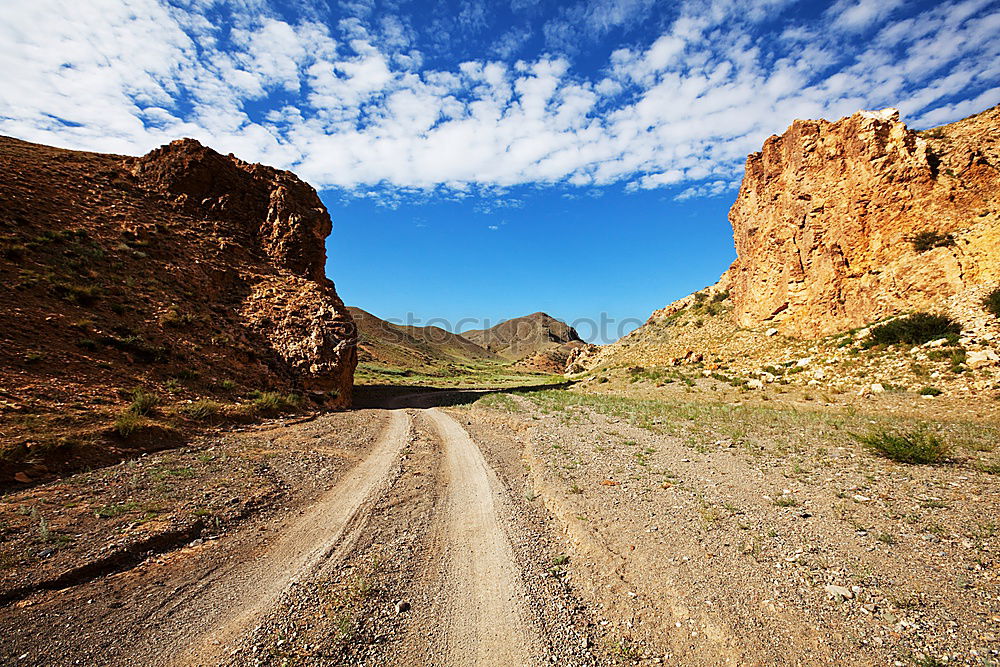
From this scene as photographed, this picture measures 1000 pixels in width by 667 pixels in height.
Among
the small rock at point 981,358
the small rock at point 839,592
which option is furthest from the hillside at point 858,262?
the small rock at point 839,592

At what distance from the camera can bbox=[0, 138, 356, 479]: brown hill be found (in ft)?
37.5

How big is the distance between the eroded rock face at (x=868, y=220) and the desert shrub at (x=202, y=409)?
35931 millimetres

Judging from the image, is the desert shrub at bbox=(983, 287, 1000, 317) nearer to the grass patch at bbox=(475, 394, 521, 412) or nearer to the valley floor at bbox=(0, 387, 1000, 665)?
the valley floor at bbox=(0, 387, 1000, 665)

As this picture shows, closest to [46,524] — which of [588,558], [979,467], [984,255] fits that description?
[588,558]

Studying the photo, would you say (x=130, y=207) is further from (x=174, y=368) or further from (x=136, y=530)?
(x=136, y=530)

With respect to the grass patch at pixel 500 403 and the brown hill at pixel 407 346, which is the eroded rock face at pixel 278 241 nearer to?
the grass patch at pixel 500 403

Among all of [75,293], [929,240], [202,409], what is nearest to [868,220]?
[929,240]

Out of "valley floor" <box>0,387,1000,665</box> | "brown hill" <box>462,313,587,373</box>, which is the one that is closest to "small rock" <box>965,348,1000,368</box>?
"valley floor" <box>0,387,1000,665</box>

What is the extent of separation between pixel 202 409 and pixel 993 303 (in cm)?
3498

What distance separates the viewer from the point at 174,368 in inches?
642

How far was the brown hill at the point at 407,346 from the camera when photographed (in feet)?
262

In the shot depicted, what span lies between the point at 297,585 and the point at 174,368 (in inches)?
633

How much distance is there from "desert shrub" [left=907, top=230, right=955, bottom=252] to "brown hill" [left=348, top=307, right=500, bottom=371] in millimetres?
66058

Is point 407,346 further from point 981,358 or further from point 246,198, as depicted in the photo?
point 981,358
